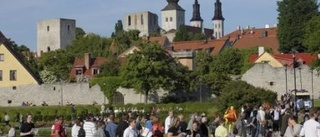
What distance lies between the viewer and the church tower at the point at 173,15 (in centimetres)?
19400

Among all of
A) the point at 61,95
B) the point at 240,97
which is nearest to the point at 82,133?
the point at 240,97

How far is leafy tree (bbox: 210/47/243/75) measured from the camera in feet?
282

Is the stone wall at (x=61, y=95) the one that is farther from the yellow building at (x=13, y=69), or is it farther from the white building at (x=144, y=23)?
the white building at (x=144, y=23)

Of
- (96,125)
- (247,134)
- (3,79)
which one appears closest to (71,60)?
(3,79)

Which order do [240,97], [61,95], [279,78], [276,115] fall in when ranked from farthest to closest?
1. [61,95]
2. [279,78]
3. [240,97]
4. [276,115]

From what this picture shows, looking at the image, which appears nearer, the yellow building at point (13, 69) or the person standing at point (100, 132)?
the person standing at point (100, 132)

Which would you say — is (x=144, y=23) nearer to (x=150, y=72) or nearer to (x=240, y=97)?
(x=150, y=72)

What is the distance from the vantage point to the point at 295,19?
88.7 m

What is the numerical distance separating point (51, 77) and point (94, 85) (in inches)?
822

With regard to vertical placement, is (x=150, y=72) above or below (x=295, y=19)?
below

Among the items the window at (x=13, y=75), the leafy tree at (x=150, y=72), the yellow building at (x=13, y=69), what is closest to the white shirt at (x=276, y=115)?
the leafy tree at (x=150, y=72)

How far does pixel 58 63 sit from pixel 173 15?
309ft

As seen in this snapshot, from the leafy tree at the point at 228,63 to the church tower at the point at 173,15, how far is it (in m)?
105

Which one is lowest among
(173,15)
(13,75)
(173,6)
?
(13,75)
